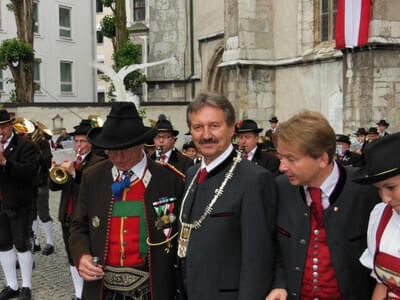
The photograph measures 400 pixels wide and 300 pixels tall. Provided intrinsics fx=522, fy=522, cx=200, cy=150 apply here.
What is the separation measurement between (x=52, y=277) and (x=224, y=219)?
16.4ft

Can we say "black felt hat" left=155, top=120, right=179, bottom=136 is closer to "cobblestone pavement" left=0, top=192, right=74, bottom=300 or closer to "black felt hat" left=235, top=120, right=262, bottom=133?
"black felt hat" left=235, top=120, right=262, bottom=133

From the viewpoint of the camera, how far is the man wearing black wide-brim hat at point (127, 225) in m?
3.40

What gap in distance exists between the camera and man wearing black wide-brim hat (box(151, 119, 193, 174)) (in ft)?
23.4

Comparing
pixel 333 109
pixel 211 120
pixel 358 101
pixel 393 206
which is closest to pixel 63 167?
pixel 211 120

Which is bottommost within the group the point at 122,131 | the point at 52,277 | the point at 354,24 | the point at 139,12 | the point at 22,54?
the point at 52,277

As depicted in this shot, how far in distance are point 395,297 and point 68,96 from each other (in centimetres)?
3326

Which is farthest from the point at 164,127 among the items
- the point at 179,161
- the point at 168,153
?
the point at 179,161

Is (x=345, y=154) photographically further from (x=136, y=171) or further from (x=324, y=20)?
(x=324, y=20)

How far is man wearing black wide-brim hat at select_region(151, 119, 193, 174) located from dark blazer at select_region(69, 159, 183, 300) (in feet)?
11.2

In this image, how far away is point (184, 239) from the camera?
3135mm

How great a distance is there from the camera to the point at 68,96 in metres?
34.2

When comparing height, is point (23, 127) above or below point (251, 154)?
above

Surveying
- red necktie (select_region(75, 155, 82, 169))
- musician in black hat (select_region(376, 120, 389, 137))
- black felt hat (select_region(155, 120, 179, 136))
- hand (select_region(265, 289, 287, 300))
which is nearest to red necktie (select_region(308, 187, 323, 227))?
hand (select_region(265, 289, 287, 300))

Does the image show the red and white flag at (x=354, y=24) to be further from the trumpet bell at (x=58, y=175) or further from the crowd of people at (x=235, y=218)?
the crowd of people at (x=235, y=218)
